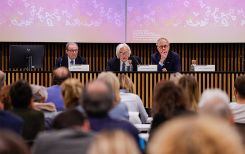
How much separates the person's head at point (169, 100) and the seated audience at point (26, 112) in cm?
87

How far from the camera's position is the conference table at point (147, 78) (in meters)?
9.14

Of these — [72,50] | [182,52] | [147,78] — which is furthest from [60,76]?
[182,52]

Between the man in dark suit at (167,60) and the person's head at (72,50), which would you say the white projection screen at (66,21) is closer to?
the person's head at (72,50)

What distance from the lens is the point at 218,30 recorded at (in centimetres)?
1162

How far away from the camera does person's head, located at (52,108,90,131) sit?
3.08 m

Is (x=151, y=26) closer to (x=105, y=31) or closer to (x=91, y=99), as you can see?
(x=105, y=31)

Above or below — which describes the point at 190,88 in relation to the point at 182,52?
below

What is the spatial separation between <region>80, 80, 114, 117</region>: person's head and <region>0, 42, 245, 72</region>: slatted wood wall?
28.7ft

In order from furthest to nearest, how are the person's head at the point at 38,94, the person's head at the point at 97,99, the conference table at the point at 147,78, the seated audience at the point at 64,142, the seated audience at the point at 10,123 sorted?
the conference table at the point at 147,78, the person's head at the point at 38,94, the seated audience at the point at 10,123, the person's head at the point at 97,99, the seated audience at the point at 64,142

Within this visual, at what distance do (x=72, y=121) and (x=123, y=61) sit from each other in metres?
6.37

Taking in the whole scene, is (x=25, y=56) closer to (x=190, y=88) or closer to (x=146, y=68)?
(x=146, y=68)

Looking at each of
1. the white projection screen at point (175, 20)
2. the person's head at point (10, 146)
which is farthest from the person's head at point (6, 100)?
the white projection screen at point (175, 20)

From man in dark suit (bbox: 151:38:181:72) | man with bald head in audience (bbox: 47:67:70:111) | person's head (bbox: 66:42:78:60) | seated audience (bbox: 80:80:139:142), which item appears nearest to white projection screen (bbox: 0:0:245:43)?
person's head (bbox: 66:42:78:60)

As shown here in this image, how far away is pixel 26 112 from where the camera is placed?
4.35 m
